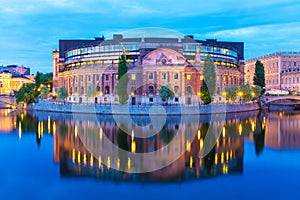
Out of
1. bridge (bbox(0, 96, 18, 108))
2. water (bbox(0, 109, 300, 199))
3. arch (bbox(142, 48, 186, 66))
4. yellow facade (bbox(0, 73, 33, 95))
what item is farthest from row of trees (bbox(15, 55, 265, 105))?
yellow facade (bbox(0, 73, 33, 95))

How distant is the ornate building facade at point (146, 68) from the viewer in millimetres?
71562

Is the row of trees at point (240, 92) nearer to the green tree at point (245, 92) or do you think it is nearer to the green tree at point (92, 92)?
the green tree at point (245, 92)

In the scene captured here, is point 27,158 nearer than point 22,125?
Yes

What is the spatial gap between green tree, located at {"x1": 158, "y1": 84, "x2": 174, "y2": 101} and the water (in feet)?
71.9

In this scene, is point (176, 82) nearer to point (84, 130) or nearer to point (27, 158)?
point (84, 130)

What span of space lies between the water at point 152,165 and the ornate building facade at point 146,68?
29.4m

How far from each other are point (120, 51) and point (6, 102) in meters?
40.8

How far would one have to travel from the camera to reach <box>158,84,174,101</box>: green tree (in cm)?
6494

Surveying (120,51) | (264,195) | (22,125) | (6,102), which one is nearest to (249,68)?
(120,51)

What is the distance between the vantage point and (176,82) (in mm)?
72500

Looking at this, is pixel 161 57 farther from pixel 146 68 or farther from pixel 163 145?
pixel 163 145

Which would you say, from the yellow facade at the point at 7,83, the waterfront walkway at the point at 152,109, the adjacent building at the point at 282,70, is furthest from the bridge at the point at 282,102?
the yellow facade at the point at 7,83

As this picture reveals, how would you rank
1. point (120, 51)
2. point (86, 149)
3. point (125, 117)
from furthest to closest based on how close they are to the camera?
point (120, 51) → point (125, 117) → point (86, 149)

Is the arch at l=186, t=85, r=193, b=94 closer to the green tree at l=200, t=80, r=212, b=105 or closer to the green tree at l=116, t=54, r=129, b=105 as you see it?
the green tree at l=200, t=80, r=212, b=105
